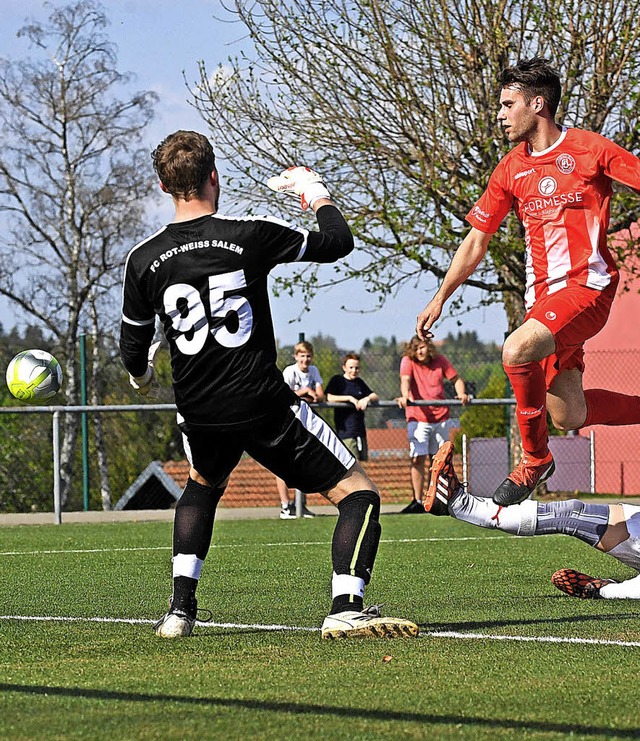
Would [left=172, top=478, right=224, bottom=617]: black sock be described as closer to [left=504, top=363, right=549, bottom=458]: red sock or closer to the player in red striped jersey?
the player in red striped jersey

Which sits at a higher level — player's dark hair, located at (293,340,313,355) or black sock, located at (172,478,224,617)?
player's dark hair, located at (293,340,313,355)

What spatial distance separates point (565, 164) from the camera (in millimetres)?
6289

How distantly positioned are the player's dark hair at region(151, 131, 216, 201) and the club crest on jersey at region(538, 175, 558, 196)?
78.4 inches

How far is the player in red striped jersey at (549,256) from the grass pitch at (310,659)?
3.26 feet

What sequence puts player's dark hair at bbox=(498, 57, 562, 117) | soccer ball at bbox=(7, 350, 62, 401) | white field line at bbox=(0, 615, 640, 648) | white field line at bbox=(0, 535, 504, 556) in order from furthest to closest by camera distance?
white field line at bbox=(0, 535, 504, 556) → soccer ball at bbox=(7, 350, 62, 401) → player's dark hair at bbox=(498, 57, 562, 117) → white field line at bbox=(0, 615, 640, 648)

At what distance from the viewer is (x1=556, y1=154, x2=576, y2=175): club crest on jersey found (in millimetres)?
6273

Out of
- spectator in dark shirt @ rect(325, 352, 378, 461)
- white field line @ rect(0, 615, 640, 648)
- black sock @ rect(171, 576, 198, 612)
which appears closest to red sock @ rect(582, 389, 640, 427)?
white field line @ rect(0, 615, 640, 648)

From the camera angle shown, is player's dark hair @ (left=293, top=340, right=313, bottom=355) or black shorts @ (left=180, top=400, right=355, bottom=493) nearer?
black shorts @ (left=180, top=400, right=355, bottom=493)

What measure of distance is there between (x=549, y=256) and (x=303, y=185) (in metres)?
1.60

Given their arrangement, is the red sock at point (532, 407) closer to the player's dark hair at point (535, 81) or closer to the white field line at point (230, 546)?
the player's dark hair at point (535, 81)

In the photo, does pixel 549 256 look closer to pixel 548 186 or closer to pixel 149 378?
pixel 548 186

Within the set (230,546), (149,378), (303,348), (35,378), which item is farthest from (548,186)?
(303,348)

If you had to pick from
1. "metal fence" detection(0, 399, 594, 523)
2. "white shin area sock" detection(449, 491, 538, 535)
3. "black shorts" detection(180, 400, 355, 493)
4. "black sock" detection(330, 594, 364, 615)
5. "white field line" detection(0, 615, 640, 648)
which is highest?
"black shorts" detection(180, 400, 355, 493)

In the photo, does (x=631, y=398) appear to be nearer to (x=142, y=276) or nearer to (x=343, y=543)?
(x=343, y=543)
